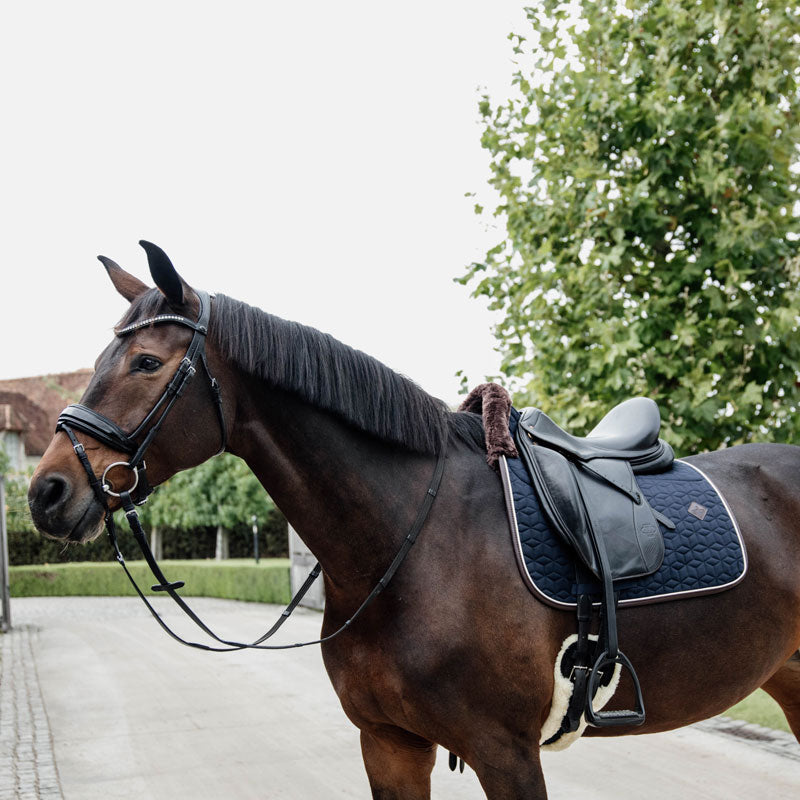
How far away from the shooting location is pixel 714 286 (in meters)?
6.14

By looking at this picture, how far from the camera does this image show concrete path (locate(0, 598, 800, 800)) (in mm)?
4674

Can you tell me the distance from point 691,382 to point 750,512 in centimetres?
356

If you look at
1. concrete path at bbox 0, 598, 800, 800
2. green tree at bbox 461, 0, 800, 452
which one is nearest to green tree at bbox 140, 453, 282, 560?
concrete path at bbox 0, 598, 800, 800

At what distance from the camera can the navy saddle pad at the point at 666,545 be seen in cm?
225

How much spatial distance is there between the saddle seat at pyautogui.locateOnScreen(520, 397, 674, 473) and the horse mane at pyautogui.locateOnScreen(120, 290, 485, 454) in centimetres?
A: 40

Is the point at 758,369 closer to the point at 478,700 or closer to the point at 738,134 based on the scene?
the point at 738,134

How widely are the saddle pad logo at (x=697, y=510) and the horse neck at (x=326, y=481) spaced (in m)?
0.95

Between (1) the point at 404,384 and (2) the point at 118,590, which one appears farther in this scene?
(2) the point at 118,590

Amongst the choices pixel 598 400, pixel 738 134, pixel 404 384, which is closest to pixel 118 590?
pixel 598 400

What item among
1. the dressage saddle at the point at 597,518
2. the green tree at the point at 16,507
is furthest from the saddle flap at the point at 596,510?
the green tree at the point at 16,507

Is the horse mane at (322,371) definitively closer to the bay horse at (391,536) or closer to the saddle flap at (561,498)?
the bay horse at (391,536)

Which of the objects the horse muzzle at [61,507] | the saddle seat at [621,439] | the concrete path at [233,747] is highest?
the saddle seat at [621,439]

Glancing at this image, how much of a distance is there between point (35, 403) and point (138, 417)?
126 feet

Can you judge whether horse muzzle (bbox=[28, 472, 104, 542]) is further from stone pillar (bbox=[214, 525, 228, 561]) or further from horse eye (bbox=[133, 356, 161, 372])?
stone pillar (bbox=[214, 525, 228, 561])
